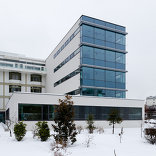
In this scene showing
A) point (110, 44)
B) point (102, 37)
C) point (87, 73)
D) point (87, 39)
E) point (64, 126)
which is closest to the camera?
point (64, 126)

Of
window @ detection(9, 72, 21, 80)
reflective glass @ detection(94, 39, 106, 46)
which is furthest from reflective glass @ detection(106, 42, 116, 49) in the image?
window @ detection(9, 72, 21, 80)

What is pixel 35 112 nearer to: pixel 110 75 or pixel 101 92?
pixel 101 92

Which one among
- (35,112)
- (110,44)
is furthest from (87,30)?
(35,112)

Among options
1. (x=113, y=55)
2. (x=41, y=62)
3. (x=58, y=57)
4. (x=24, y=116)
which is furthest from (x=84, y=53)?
(x=41, y=62)

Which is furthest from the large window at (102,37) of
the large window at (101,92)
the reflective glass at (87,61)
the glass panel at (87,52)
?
the large window at (101,92)

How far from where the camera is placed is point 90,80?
30.2 m

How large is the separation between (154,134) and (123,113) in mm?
14387

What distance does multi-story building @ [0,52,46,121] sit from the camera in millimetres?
43875

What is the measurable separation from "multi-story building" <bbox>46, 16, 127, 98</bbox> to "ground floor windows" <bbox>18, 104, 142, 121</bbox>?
404cm

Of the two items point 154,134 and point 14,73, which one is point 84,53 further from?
point 14,73

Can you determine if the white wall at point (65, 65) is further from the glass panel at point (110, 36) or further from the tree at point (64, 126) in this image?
the tree at point (64, 126)

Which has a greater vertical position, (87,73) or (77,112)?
(87,73)

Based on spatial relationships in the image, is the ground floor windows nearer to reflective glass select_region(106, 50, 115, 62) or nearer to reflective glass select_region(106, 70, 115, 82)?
reflective glass select_region(106, 70, 115, 82)

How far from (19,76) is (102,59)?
26396 mm
